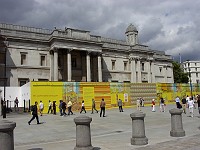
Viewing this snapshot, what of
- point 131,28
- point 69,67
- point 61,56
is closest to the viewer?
point 69,67

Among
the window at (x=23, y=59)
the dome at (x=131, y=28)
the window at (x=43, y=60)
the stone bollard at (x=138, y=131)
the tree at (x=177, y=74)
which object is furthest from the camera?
the tree at (x=177, y=74)

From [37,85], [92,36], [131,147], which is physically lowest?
[131,147]

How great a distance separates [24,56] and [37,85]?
1444 centimetres

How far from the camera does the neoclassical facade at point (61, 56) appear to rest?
4044 cm

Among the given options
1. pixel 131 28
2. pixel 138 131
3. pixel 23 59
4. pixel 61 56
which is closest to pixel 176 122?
pixel 138 131

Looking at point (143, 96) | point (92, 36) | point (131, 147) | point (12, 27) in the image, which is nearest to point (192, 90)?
point (143, 96)

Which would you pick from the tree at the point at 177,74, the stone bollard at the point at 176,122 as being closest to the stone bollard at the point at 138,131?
the stone bollard at the point at 176,122

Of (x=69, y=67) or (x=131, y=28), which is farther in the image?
(x=131, y=28)

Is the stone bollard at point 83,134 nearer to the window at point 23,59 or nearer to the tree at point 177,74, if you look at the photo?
the window at point 23,59

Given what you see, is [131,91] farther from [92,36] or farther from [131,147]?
[131,147]

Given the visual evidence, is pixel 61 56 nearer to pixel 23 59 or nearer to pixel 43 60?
pixel 43 60

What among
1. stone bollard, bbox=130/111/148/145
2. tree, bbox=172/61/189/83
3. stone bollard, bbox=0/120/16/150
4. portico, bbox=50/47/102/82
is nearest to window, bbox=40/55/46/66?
portico, bbox=50/47/102/82

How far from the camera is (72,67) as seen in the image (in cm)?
4500

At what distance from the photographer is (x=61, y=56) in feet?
145
